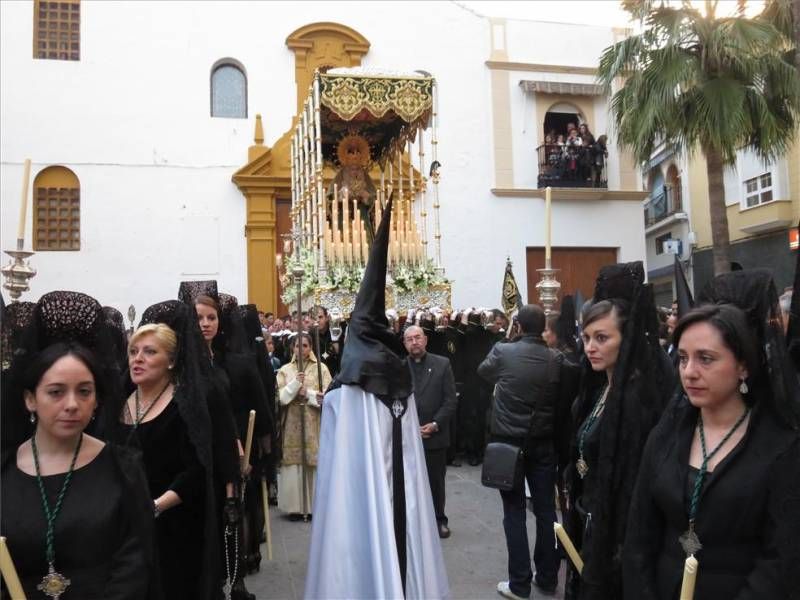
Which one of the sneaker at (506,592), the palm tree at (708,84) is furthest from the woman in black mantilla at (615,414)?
the palm tree at (708,84)

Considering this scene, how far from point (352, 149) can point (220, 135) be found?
187 inches

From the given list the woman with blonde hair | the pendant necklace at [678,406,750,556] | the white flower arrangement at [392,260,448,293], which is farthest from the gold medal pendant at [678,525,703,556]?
the white flower arrangement at [392,260,448,293]

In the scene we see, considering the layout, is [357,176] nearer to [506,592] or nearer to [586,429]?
[506,592]

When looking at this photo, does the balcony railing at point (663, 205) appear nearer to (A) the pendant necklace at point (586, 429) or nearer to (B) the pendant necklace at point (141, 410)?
(A) the pendant necklace at point (586, 429)

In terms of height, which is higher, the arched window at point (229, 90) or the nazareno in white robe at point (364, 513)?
the arched window at point (229, 90)

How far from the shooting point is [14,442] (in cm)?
246

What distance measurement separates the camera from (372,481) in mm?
3385

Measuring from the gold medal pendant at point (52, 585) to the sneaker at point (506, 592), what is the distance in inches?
128

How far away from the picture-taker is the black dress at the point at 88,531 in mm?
2244

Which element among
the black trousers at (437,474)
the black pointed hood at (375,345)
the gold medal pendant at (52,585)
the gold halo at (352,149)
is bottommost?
the black trousers at (437,474)

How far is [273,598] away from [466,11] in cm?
1494

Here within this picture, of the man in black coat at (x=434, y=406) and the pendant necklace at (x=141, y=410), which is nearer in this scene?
the pendant necklace at (x=141, y=410)

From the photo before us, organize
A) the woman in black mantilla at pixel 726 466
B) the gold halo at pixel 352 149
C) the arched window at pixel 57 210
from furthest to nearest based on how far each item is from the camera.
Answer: the arched window at pixel 57 210
the gold halo at pixel 352 149
the woman in black mantilla at pixel 726 466

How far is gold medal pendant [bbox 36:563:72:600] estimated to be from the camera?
2234 millimetres
